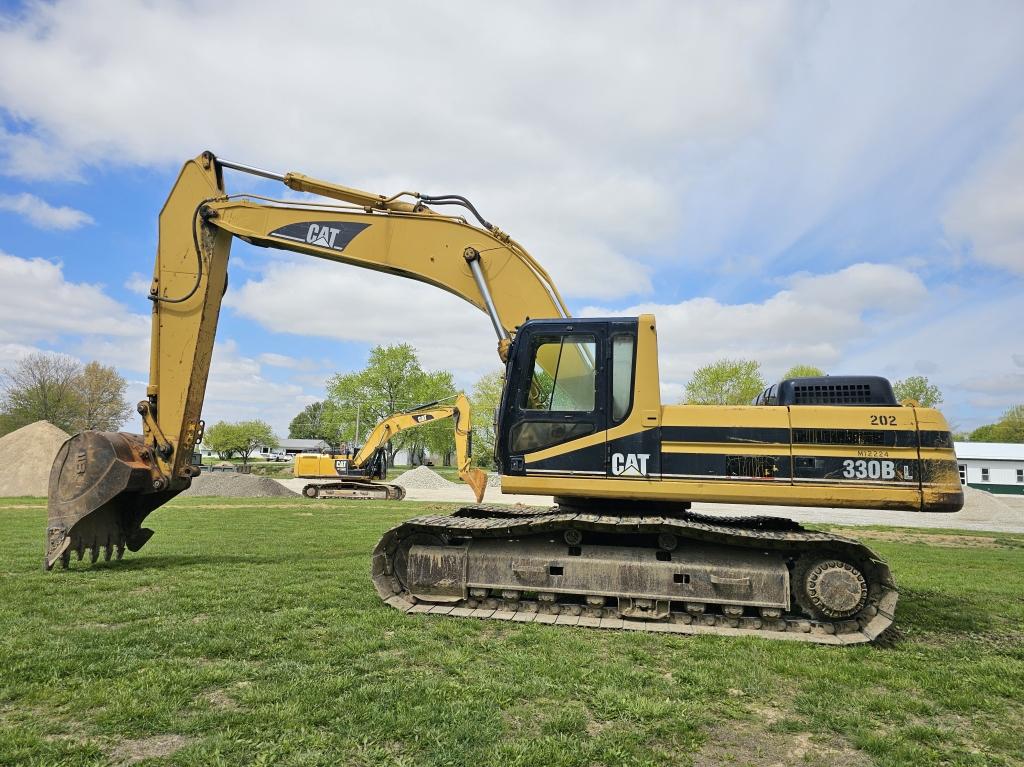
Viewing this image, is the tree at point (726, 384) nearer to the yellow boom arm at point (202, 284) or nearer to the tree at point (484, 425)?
the tree at point (484, 425)

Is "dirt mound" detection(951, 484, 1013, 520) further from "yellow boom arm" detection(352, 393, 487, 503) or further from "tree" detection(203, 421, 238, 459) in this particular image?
"tree" detection(203, 421, 238, 459)

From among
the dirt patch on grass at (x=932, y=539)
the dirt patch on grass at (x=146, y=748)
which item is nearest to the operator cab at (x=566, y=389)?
the dirt patch on grass at (x=146, y=748)

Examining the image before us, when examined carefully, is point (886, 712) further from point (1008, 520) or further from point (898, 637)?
point (1008, 520)

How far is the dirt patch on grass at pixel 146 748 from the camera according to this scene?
3.39 meters

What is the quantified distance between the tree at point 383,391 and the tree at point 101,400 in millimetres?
18644

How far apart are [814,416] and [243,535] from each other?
11.5m

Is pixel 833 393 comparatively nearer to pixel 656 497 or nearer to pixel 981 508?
pixel 656 497

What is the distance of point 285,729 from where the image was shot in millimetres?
3746

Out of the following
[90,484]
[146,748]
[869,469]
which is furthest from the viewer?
[90,484]

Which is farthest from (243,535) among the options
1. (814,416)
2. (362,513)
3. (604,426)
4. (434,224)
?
(814,416)

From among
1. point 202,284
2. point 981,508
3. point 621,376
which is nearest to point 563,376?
point 621,376

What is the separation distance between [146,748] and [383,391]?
2387 inches

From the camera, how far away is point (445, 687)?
4465 mm

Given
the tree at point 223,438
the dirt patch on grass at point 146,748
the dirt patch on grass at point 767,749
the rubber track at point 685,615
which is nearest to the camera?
the dirt patch on grass at point 146,748
